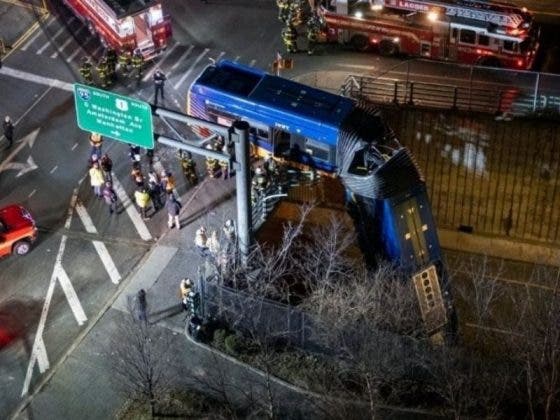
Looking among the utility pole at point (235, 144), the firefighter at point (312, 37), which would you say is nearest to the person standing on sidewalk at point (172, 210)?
the utility pole at point (235, 144)

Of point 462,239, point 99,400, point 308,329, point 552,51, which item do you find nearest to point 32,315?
point 99,400

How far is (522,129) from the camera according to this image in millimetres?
28688

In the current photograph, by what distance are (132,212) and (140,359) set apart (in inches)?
356

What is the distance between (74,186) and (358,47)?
486 inches

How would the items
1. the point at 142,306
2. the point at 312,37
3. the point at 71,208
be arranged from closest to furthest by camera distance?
1. the point at 142,306
2. the point at 71,208
3. the point at 312,37

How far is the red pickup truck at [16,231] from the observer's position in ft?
95.1

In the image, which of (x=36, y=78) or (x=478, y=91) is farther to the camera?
(x=36, y=78)

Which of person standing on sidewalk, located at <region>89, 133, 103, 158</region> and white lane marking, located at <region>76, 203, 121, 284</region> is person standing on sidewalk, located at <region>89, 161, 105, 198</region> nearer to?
white lane marking, located at <region>76, 203, 121, 284</region>

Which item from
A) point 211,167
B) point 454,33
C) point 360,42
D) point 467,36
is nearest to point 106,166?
point 211,167

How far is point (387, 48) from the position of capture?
36.7 meters

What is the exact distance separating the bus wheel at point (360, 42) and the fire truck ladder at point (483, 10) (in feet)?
8.69

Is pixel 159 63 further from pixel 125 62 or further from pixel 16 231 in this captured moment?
pixel 16 231

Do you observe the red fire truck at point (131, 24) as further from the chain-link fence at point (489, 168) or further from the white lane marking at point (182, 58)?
the chain-link fence at point (489, 168)

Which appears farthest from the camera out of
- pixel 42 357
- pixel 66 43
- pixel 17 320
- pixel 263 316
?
pixel 66 43
